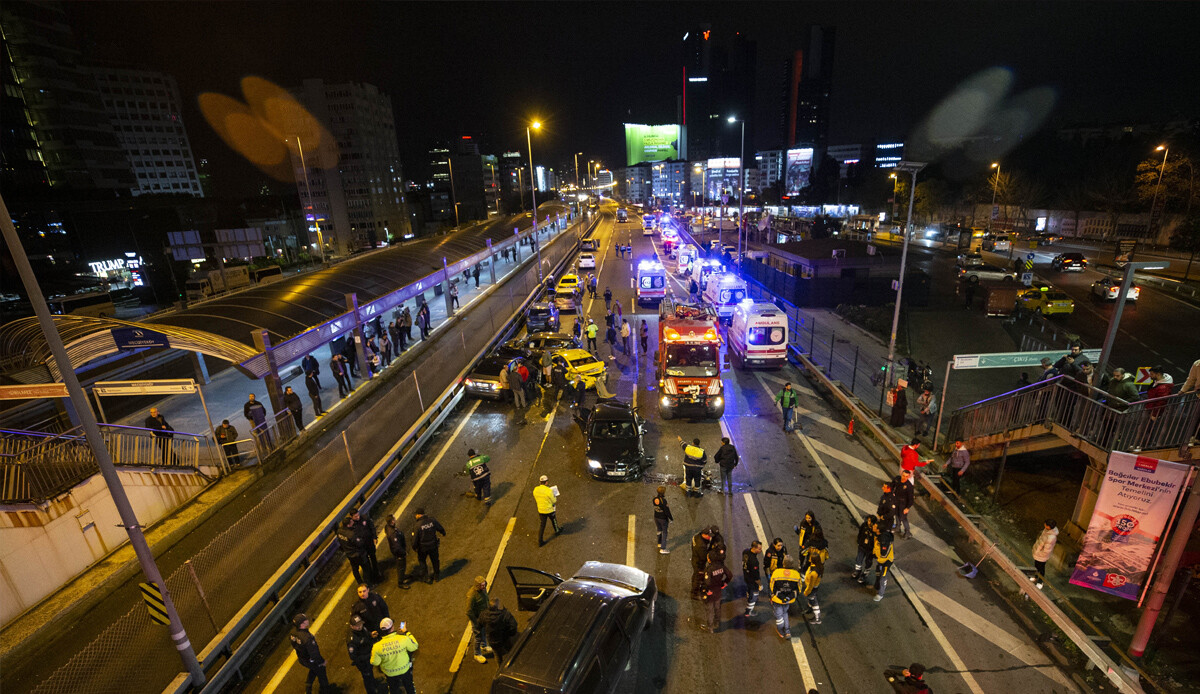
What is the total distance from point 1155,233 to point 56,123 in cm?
12141

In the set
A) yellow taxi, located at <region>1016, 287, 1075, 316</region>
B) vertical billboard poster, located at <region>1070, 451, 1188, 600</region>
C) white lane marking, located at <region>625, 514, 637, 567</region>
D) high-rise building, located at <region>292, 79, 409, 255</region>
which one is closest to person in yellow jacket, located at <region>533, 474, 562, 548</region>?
white lane marking, located at <region>625, 514, 637, 567</region>

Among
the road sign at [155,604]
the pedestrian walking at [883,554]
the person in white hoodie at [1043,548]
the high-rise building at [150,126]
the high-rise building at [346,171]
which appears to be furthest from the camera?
the high-rise building at [346,171]

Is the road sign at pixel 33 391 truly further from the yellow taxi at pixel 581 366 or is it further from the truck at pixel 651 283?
the truck at pixel 651 283

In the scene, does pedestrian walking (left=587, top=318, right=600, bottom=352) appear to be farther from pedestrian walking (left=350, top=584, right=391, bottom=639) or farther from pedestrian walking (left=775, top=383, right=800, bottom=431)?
pedestrian walking (left=350, top=584, right=391, bottom=639)

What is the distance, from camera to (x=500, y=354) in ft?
61.4

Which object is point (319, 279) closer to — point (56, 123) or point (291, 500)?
point (291, 500)

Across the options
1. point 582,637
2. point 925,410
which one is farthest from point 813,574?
point 925,410

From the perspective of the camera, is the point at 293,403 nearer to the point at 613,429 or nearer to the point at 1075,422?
the point at 613,429

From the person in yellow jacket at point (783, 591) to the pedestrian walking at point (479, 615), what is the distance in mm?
4431

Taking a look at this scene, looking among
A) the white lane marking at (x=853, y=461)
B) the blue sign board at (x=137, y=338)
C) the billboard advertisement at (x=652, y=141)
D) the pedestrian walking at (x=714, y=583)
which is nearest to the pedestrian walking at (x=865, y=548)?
the pedestrian walking at (x=714, y=583)

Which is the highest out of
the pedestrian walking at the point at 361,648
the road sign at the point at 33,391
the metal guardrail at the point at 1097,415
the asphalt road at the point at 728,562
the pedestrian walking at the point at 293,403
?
the road sign at the point at 33,391

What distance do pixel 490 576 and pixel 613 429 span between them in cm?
472

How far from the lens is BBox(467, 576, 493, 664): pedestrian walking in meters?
7.24

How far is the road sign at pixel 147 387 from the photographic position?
33.8 feet
